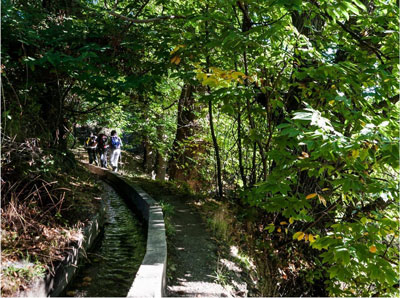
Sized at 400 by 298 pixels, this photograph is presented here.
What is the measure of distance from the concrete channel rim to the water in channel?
1.51 ft

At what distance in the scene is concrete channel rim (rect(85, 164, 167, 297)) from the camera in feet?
10.0

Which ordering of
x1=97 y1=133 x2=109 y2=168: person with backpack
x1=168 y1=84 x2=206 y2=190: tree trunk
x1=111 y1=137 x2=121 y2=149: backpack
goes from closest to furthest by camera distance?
x1=168 y1=84 x2=206 y2=190: tree trunk < x1=111 y1=137 x2=121 y2=149: backpack < x1=97 y1=133 x2=109 y2=168: person with backpack

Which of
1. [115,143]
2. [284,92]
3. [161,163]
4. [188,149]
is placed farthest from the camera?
[161,163]

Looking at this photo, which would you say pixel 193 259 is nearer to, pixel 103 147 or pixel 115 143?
pixel 115 143

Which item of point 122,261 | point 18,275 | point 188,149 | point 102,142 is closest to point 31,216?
point 18,275

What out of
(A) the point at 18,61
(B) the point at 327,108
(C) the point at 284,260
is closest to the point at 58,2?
(A) the point at 18,61

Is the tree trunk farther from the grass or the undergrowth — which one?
the grass

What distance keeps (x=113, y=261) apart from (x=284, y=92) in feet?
15.3

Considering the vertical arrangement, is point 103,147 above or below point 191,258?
above

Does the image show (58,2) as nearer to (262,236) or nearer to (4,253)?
(4,253)

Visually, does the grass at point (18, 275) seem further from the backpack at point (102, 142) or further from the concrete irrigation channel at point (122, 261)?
the backpack at point (102, 142)

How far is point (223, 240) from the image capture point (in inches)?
231

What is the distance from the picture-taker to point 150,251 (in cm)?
416

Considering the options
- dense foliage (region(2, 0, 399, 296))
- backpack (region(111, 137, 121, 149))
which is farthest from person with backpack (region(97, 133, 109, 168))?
dense foliage (region(2, 0, 399, 296))
